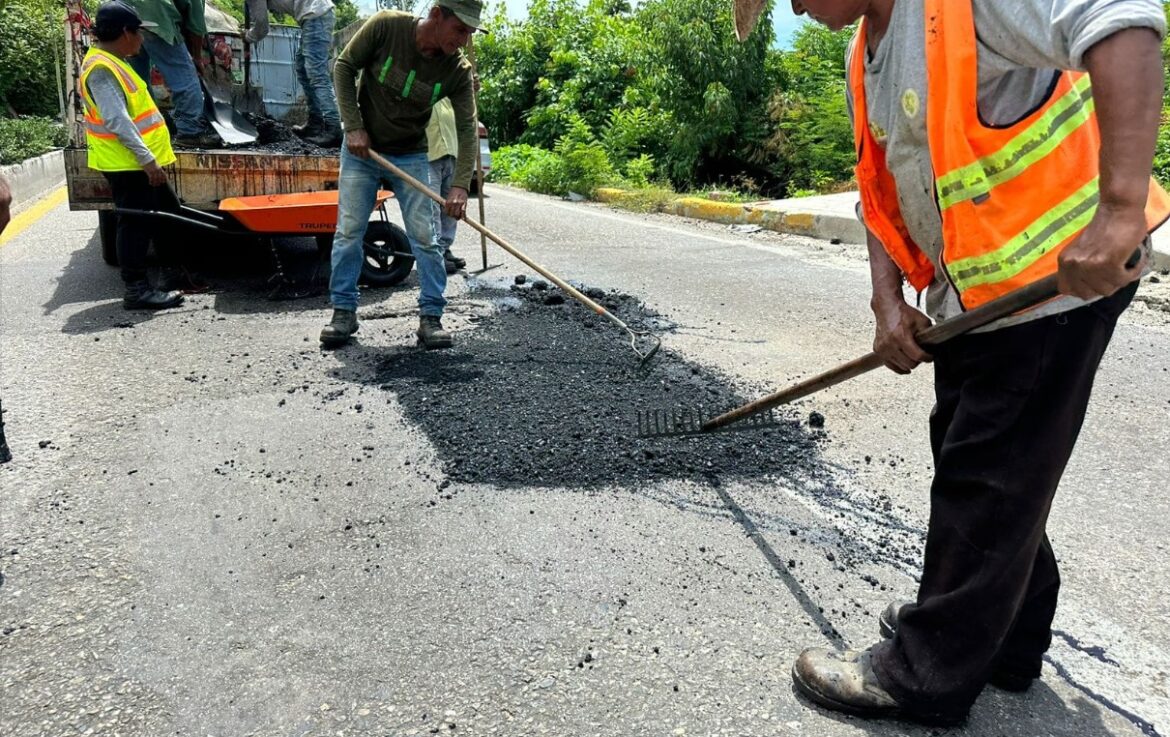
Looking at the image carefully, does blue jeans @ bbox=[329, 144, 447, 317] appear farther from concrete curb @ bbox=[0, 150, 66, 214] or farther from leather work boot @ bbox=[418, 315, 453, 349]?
concrete curb @ bbox=[0, 150, 66, 214]

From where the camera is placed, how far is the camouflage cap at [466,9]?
451 cm

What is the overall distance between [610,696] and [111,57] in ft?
18.3

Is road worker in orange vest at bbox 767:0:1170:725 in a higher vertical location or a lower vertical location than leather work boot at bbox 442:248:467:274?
higher

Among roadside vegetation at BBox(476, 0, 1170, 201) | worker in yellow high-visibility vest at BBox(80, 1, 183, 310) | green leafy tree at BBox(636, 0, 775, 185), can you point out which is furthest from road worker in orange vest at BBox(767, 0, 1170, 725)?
green leafy tree at BBox(636, 0, 775, 185)

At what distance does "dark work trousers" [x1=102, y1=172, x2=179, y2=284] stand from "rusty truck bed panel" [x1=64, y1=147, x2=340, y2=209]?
13.2 inches

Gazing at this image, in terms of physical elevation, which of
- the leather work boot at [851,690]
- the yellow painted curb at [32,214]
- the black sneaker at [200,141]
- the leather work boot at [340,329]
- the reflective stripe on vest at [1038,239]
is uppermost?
the reflective stripe on vest at [1038,239]

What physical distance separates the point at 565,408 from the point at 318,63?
5552 millimetres

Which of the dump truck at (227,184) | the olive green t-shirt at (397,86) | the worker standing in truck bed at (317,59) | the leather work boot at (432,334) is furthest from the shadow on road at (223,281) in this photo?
the olive green t-shirt at (397,86)

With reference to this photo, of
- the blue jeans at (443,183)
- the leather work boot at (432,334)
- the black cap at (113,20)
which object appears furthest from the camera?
the blue jeans at (443,183)

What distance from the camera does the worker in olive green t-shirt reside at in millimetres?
4836

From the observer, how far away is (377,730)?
201 centimetres

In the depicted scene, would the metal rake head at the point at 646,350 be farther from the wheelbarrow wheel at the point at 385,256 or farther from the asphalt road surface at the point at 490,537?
the wheelbarrow wheel at the point at 385,256

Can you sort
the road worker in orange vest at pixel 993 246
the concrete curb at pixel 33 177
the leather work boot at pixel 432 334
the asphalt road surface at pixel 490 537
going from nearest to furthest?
the road worker in orange vest at pixel 993 246
the asphalt road surface at pixel 490 537
the leather work boot at pixel 432 334
the concrete curb at pixel 33 177

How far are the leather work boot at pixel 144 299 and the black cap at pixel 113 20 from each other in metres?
1.67
